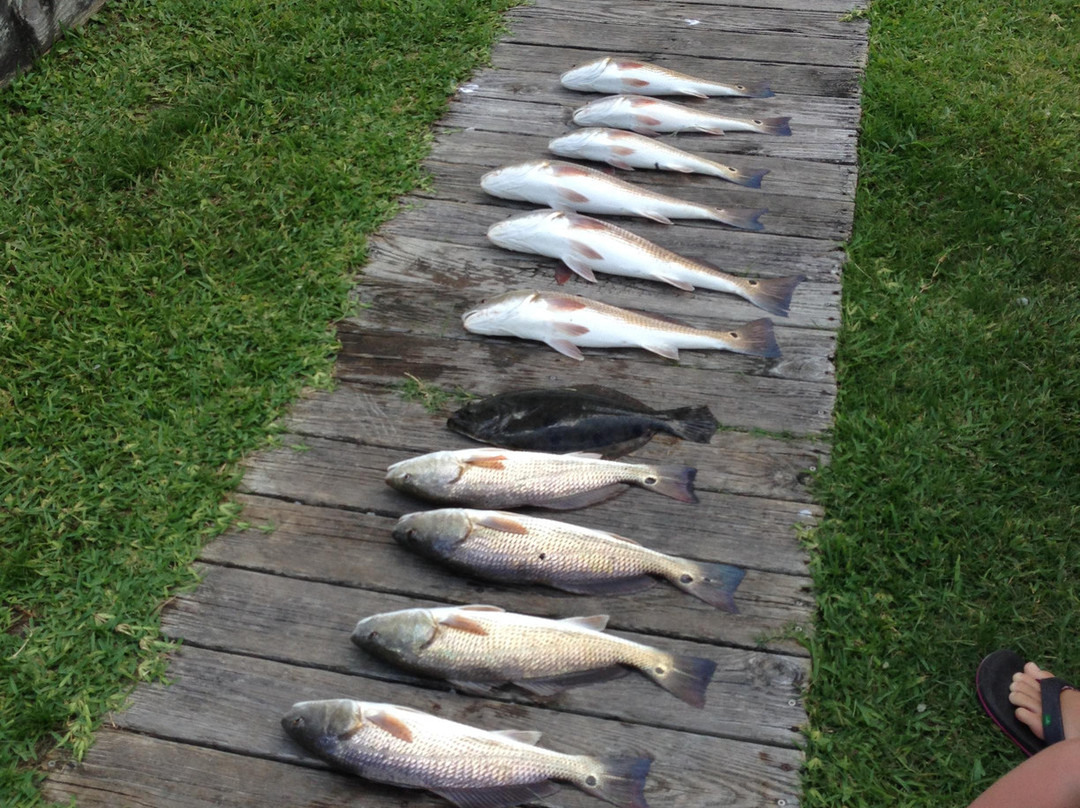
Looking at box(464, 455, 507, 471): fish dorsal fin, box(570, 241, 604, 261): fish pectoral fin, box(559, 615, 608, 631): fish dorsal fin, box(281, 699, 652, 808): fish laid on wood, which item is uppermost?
box(570, 241, 604, 261): fish pectoral fin

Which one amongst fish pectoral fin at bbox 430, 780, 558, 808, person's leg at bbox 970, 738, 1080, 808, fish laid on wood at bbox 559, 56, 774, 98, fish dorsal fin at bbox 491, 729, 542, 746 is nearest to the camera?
person's leg at bbox 970, 738, 1080, 808

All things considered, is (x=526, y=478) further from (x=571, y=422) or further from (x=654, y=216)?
(x=654, y=216)

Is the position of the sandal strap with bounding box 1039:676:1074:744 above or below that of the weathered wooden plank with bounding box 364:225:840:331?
below

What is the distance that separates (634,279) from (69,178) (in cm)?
328

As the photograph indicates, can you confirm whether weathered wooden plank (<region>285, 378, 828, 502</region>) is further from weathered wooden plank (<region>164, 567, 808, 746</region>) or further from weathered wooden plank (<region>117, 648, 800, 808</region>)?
weathered wooden plank (<region>117, 648, 800, 808</region>)

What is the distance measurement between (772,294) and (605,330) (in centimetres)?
87

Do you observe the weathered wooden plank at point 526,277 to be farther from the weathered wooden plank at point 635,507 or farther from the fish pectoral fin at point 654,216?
the weathered wooden plank at point 635,507

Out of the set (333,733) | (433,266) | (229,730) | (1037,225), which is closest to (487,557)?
(333,733)

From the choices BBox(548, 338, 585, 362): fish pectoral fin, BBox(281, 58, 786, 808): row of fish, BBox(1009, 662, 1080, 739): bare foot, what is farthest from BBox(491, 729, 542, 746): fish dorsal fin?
BBox(548, 338, 585, 362): fish pectoral fin

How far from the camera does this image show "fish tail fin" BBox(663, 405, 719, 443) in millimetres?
3818

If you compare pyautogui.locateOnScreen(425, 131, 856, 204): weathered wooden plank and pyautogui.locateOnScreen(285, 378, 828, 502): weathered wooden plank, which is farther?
pyautogui.locateOnScreen(425, 131, 856, 204): weathered wooden plank

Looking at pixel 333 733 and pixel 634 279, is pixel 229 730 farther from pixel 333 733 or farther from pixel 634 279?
pixel 634 279

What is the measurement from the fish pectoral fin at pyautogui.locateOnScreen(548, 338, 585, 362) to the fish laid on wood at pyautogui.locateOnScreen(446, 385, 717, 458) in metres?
0.31

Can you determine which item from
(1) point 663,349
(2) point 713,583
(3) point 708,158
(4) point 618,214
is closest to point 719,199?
(3) point 708,158
